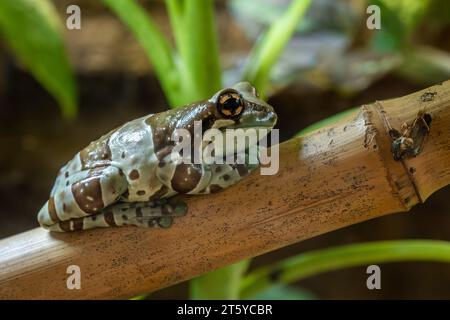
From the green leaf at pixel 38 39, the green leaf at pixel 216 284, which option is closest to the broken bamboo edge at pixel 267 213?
the green leaf at pixel 216 284

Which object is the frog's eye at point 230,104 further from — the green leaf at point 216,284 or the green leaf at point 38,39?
the green leaf at point 38,39

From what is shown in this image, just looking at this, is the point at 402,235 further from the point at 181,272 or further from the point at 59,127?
the point at 59,127

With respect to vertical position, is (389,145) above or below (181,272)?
above

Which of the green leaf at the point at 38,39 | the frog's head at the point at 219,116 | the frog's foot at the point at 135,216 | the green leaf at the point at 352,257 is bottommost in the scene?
the green leaf at the point at 352,257

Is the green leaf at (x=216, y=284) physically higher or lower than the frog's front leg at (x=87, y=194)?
lower

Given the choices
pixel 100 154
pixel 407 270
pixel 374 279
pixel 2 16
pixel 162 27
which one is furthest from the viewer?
pixel 162 27

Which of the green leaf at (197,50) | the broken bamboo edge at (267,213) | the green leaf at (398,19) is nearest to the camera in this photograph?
the broken bamboo edge at (267,213)

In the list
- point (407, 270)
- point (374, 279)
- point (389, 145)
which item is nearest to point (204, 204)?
point (389, 145)

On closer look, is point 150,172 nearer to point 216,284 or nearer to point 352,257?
point 216,284
